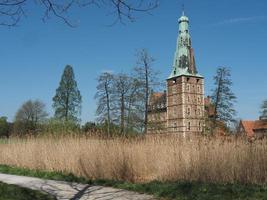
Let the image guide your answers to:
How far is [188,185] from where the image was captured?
8.54 meters

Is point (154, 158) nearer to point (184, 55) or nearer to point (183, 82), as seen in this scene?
point (184, 55)

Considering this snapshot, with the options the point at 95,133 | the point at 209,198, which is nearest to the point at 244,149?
the point at 209,198

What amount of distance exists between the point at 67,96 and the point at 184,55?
3049 centimetres

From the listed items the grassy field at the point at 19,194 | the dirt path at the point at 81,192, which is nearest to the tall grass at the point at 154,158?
the dirt path at the point at 81,192

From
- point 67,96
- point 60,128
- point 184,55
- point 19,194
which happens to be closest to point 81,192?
point 19,194

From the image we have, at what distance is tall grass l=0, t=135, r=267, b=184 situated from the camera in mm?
9836

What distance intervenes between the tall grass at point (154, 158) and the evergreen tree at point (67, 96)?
142 feet

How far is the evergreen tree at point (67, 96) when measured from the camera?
2343 inches

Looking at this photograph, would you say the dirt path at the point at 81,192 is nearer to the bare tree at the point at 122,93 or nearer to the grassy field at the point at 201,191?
the grassy field at the point at 201,191

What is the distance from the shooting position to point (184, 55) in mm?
82438

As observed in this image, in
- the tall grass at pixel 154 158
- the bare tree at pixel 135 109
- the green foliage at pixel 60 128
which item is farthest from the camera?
the bare tree at pixel 135 109

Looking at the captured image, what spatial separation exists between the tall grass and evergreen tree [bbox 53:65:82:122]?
43.3m

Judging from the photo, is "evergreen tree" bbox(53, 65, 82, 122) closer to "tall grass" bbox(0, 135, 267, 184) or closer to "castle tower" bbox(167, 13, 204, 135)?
"castle tower" bbox(167, 13, 204, 135)

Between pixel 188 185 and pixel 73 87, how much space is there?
55.1 meters
